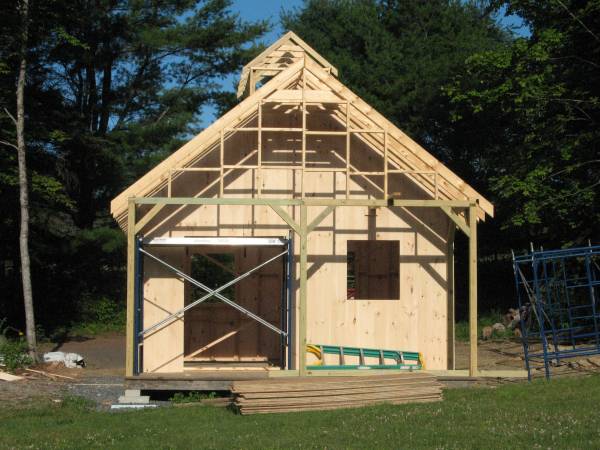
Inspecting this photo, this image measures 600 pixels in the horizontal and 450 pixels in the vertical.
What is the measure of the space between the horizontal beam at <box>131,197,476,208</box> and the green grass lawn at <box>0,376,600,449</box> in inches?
123

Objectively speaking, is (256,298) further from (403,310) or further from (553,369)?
(553,369)

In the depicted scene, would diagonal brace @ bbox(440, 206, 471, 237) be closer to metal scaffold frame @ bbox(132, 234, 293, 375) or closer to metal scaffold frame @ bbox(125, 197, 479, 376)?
metal scaffold frame @ bbox(125, 197, 479, 376)

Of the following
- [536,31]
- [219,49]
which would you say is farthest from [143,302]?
[219,49]

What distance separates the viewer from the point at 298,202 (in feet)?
43.8

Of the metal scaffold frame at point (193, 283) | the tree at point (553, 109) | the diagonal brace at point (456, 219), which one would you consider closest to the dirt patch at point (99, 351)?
the metal scaffold frame at point (193, 283)

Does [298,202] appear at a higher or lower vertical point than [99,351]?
higher

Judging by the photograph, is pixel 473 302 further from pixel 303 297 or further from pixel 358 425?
pixel 358 425

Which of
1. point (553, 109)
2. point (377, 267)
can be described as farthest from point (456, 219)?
point (553, 109)

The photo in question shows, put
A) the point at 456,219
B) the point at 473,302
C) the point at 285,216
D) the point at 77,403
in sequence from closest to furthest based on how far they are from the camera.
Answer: the point at 77,403
the point at 285,216
the point at 473,302
the point at 456,219

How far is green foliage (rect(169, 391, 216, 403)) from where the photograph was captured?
42.8ft

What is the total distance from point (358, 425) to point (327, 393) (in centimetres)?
166

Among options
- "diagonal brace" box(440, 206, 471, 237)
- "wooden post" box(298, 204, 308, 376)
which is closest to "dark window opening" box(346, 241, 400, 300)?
"diagonal brace" box(440, 206, 471, 237)

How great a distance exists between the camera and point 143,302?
14.2 metres

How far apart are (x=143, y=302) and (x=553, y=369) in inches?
300
